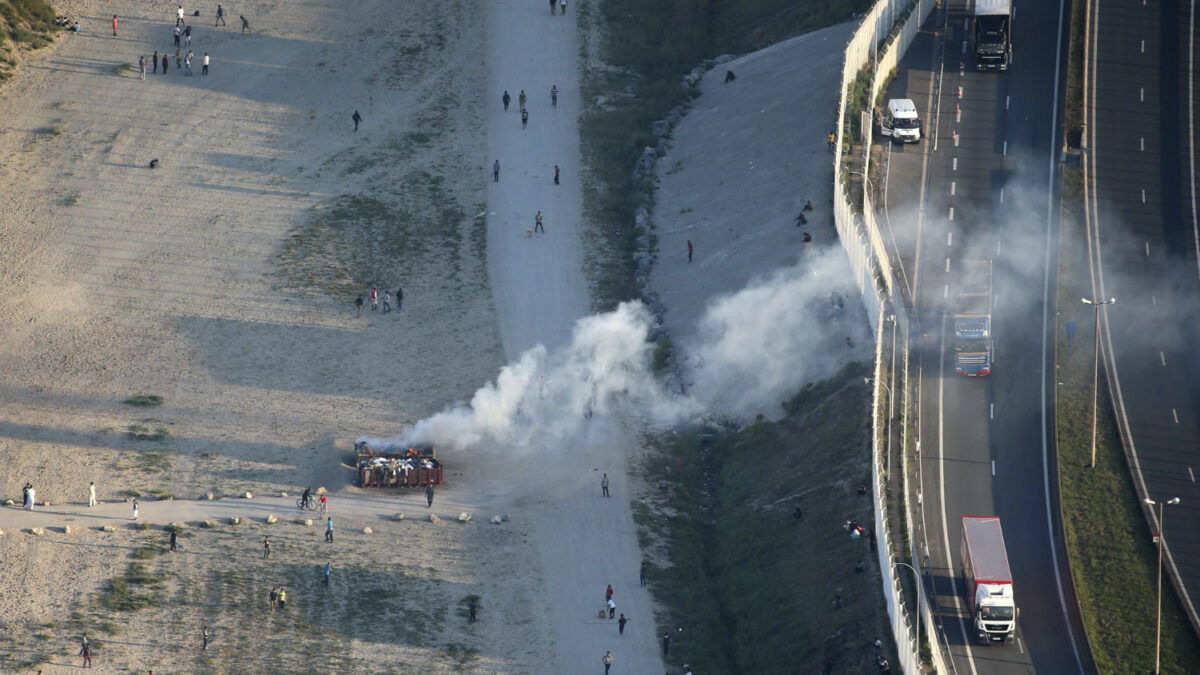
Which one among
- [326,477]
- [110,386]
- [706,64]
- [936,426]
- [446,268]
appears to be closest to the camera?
[936,426]

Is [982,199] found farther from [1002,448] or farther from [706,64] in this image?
[706,64]

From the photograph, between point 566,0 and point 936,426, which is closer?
point 936,426

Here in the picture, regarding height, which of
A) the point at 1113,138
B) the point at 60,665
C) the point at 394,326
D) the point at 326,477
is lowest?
the point at 60,665

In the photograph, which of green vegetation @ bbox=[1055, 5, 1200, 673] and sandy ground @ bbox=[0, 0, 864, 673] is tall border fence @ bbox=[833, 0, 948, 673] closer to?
sandy ground @ bbox=[0, 0, 864, 673]

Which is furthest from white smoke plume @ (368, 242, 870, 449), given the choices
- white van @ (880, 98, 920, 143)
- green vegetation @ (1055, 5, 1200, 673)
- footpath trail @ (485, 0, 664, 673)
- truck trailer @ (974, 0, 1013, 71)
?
truck trailer @ (974, 0, 1013, 71)

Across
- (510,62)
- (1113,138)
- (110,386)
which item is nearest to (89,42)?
(510,62)

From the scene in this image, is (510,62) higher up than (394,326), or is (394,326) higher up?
(510,62)

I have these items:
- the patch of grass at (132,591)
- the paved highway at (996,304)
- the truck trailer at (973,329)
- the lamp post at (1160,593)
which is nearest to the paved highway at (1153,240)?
the lamp post at (1160,593)

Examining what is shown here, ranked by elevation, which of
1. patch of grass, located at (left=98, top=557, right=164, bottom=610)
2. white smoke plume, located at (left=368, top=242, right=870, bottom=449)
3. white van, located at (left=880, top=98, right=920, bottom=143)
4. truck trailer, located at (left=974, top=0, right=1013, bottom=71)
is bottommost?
patch of grass, located at (left=98, top=557, right=164, bottom=610)
